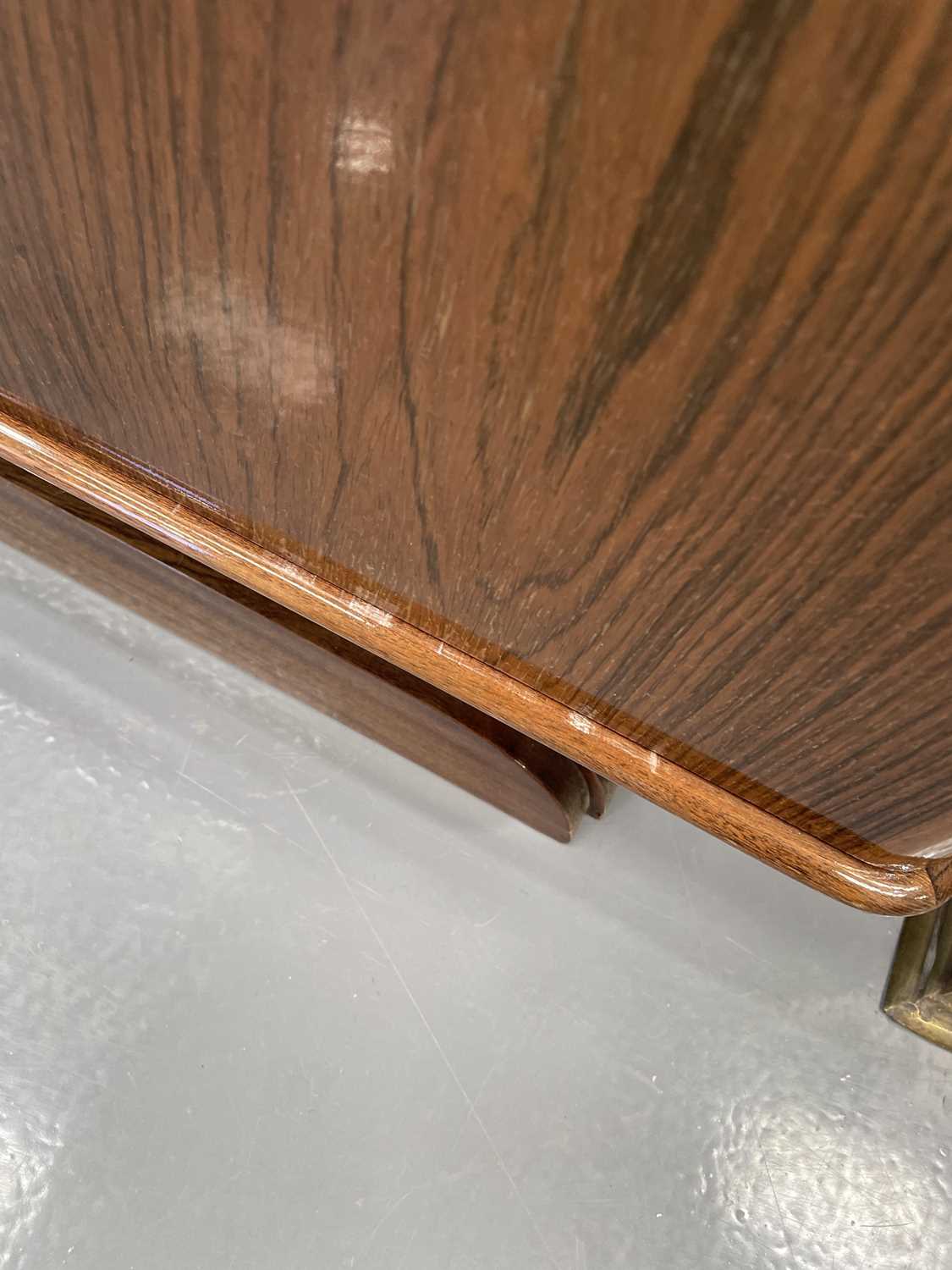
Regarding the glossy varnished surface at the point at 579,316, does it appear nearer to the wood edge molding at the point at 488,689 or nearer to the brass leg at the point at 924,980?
the wood edge molding at the point at 488,689

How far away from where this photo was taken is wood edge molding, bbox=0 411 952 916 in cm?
37

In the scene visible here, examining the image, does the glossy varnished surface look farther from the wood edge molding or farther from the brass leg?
the brass leg

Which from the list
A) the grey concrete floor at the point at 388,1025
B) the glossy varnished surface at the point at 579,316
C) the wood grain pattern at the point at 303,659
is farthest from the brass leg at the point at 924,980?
the glossy varnished surface at the point at 579,316

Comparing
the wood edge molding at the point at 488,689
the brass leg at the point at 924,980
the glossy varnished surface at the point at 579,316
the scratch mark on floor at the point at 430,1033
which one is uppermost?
the glossy varnished surface at the point at 579,316

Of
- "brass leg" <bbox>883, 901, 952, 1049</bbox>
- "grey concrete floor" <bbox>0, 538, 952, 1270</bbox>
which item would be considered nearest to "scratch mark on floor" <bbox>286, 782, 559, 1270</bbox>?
"grey concrete floor" <bbox>0, 538, 952, 1270</bbox>

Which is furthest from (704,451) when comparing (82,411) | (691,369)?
(82,411)

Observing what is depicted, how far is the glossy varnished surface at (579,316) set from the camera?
0.59ft

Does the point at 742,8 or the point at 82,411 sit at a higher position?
the point at 742,8

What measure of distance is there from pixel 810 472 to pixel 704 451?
3cm

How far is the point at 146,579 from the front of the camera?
655 mm

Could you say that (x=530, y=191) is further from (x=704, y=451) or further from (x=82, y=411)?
(x=82, y=411)

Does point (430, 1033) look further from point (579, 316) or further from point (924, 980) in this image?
point (579, 316)


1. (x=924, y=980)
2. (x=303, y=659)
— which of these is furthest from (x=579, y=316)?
(x=924, y=980)

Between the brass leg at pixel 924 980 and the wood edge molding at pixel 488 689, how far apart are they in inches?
12.6
